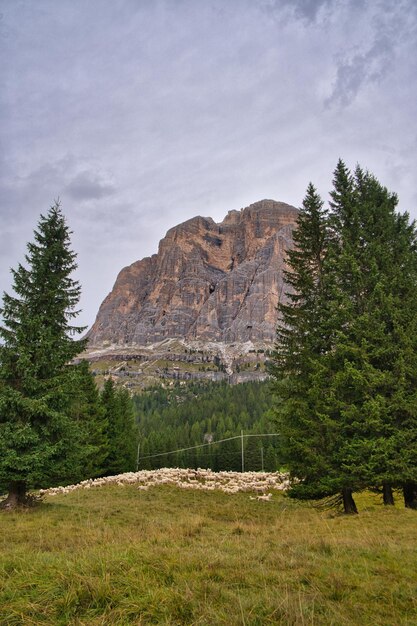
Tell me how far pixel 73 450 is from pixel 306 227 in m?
15.1

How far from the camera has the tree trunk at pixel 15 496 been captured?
49.9 feet

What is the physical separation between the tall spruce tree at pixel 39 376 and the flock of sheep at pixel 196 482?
10.2 m

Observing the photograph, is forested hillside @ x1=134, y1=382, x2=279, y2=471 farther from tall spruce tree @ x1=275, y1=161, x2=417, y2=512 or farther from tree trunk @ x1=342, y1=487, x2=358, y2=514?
tree trunk @ x1=342, y1=487, x2=358, y2=514

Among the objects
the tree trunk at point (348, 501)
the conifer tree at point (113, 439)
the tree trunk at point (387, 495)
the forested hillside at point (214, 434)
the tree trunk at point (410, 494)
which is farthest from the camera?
the forested hillside at point (214, 434)

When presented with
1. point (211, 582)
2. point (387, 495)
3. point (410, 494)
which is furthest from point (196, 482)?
point (211, 582)

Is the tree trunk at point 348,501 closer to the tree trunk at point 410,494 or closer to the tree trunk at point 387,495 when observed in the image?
the tree trunk at point 387,495

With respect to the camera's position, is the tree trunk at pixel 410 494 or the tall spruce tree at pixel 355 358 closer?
the tall spruce tree at pixel 355 358

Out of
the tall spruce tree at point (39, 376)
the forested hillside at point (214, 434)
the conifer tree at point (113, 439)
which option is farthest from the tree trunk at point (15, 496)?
the conifer tree at point (113, 439)

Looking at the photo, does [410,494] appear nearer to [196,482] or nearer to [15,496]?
[15,496]

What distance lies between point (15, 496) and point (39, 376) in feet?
16.3

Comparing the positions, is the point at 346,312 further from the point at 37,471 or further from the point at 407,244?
the point at 37,471

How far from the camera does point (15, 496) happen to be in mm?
15461

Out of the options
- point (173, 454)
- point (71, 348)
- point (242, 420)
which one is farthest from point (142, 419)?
point (71, 348)

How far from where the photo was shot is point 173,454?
67812 mm
